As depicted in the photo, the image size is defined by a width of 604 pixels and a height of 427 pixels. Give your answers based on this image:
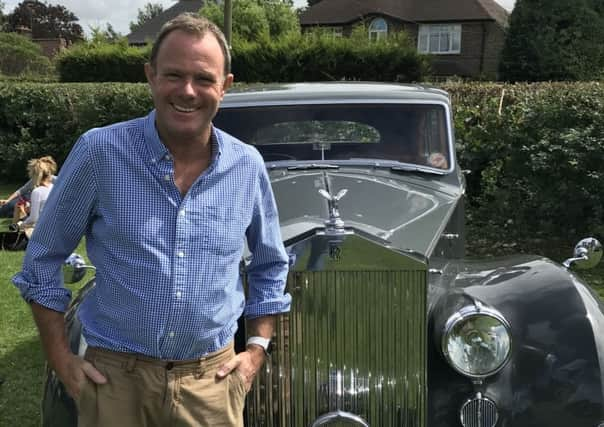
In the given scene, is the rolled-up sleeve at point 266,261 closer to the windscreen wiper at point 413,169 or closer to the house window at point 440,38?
the windscreen wiper at point 413,169

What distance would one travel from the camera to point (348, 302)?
7.75ft

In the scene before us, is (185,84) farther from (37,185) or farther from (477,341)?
(37,185)

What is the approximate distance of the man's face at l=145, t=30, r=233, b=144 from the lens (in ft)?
6.37

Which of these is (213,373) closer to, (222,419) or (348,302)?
(222,419)

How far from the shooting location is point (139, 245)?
1858mm

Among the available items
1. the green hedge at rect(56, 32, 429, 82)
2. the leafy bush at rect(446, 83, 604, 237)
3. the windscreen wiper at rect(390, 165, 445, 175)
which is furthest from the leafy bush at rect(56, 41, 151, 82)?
the windscreen wiper at rect(390, 165, 445, 175)

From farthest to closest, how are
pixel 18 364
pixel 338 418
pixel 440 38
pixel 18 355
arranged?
pixel 440 38 < pixel 18 355 < pixel 18 364 < pixel 338 418

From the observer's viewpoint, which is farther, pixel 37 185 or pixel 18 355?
pixel 37 185

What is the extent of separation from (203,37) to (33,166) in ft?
23.2

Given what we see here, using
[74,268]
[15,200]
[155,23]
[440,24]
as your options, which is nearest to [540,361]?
[74,268]

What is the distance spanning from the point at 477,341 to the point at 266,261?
0.82m

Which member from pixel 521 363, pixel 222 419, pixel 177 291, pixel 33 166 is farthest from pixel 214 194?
pixel 33 166

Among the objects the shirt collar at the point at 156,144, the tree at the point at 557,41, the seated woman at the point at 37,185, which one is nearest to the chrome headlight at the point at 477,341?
the shirt collar at the point at 156,144

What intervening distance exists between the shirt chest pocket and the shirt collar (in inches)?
6.4
